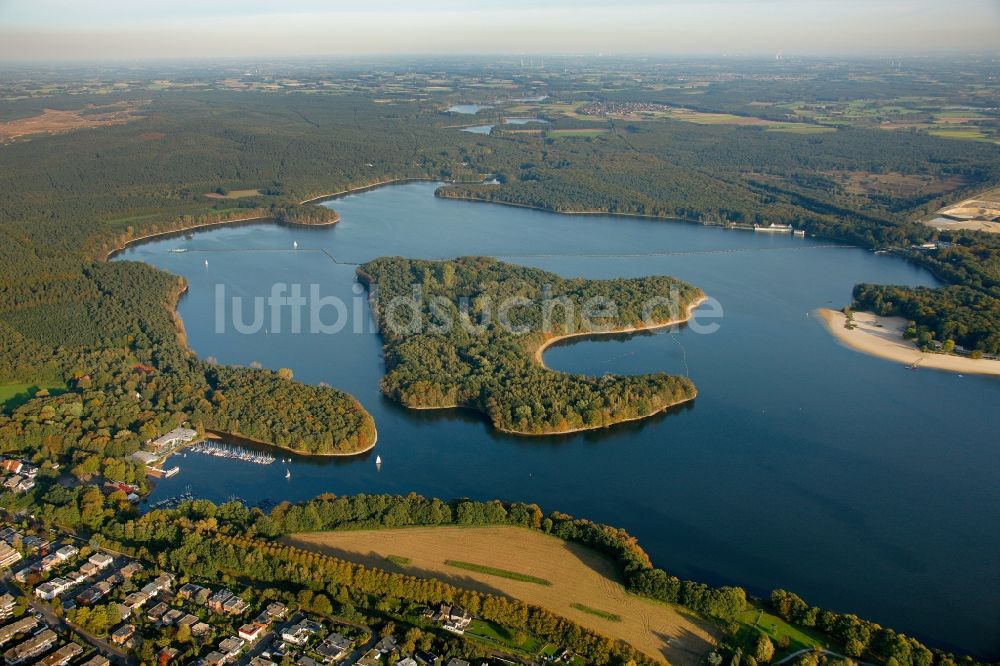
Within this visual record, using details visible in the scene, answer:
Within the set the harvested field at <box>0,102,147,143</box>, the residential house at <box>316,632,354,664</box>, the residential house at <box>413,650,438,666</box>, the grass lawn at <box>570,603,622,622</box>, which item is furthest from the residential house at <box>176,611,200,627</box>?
the harvested field at <box>0,102,147,143</box>

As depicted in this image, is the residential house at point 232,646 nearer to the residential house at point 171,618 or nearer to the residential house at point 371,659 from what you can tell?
the residential house at point 171,618

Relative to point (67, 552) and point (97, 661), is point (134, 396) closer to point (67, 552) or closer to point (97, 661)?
point (67, 552)

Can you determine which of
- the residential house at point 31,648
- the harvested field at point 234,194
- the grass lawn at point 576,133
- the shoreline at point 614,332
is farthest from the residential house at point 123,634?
the grass lawn at point 576,133

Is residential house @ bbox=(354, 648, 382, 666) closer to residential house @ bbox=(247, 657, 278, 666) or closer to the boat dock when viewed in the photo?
residential house @ bbox=(247, 657, 278, 666)

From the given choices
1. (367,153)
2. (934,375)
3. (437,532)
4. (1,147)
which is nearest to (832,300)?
(934,375)

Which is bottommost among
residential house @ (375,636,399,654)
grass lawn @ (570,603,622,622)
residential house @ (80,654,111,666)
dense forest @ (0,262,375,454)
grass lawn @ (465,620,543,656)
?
grass lawn @ (570,603,622,622)

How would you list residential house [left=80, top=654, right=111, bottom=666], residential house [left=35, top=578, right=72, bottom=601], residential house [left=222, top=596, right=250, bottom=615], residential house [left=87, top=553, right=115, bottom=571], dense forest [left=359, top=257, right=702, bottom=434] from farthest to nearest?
dense forest [left=359, top=257, right=702, bottom=434], residential house [left=87, top=553, right=115, bottom=571], residential house [left=35, top=578, right=72, bottom=601], residential house [left=222, top=596, right=250, bottom=615], residential house [left=80, top=654, right=111, bottom=666]
